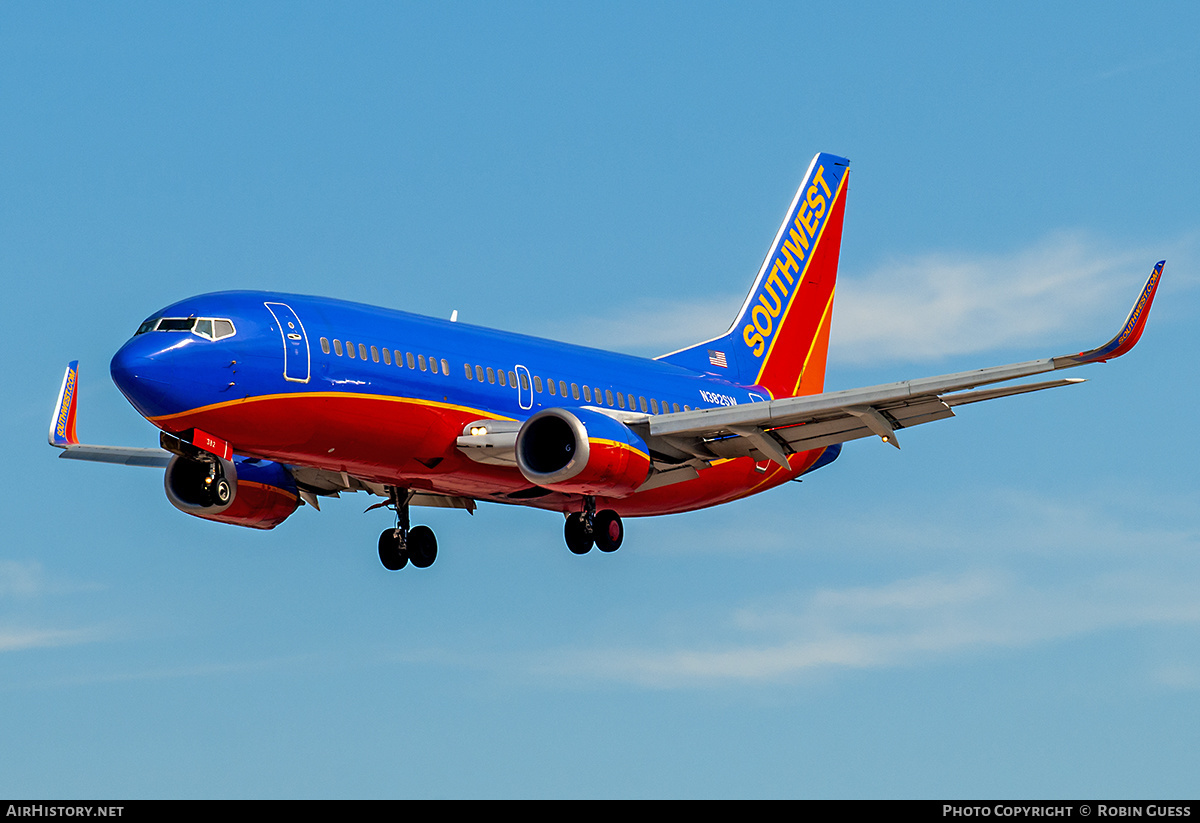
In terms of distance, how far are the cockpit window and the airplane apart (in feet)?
0.09

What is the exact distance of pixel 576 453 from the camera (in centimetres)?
3700

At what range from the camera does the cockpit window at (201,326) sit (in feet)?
110

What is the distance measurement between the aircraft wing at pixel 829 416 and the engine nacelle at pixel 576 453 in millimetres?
1806

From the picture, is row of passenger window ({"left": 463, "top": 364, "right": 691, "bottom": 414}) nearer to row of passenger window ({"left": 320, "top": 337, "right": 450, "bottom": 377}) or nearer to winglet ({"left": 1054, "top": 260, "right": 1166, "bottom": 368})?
row of passenger window ({"left": 320, "top": 337, "right": 450, "bottom": 377})

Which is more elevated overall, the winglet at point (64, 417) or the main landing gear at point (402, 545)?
the winglet at point (64, 417)

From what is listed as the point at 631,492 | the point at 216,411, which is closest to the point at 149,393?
the point at 216,411

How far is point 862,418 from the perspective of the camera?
3788 centimetres

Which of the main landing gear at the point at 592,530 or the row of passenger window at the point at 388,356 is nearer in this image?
the row of passenger window at the point at 388,356

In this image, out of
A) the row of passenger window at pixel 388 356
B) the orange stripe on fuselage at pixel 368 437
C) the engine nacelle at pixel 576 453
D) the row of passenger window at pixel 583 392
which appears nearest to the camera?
the orange stripe on fuselage at pixel 368 437

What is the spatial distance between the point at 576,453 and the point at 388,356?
15.3 feet

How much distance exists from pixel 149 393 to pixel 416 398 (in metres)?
6.08

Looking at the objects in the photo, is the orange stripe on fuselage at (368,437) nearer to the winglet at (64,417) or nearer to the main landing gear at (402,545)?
the main landing gear at (402,545)

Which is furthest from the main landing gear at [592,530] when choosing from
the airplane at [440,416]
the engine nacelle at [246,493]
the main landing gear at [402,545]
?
the engine nacelle at [246,493]

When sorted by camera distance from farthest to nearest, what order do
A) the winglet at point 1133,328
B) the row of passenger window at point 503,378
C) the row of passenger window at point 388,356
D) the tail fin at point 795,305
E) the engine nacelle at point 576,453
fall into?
the tail fin at point 795,305, the engine nacelle at point 576,453, the row of passenger window at point 503,378, the row of passenger window at point 388,356, the winglet at point 1133,328
